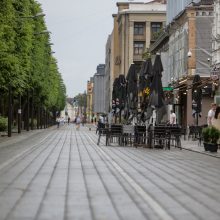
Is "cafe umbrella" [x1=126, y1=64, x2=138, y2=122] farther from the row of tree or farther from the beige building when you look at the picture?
the beige building

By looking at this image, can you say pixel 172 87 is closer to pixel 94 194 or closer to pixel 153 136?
pixel 153 136

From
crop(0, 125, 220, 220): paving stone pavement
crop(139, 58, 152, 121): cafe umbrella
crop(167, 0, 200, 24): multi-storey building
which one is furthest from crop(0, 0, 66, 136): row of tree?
crop(167, 0, 200, 24): multi-storey building

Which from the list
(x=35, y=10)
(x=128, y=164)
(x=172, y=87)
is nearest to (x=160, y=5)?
(x=172, y=87)

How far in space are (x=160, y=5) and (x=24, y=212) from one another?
396 ft

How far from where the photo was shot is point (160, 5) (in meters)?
127

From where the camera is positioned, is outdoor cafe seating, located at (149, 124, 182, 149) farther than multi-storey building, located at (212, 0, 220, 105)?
No

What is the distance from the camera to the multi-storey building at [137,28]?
121062 millimetres

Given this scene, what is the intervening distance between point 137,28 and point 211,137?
329ft

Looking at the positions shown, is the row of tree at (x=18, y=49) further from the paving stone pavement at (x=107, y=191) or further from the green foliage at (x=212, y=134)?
the paving stone pavement at (x=107, y=191)

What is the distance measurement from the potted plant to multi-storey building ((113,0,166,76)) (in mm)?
94328

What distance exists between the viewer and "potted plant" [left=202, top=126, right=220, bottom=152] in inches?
993

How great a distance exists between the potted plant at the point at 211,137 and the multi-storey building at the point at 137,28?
94.3 metres

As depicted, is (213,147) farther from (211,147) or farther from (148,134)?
(148,134)

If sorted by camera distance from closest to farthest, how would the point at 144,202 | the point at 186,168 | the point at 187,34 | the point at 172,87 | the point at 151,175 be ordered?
the point at 144,202 → the point at 151,175 → the point at 186,168 → the point at 187,34 → the point at 172,87
